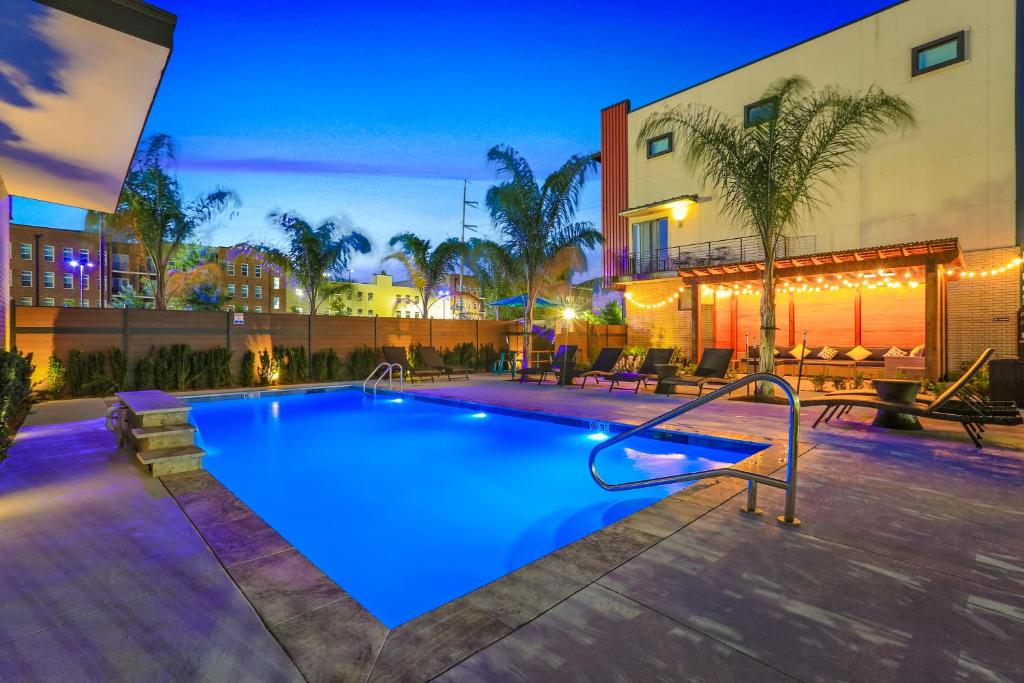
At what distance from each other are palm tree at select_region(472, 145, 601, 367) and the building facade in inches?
142

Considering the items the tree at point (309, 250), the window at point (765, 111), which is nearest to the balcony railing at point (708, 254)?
the window at point (765, 111)

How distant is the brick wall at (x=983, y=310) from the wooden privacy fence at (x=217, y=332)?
1175cm

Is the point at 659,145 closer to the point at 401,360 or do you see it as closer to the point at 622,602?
the point at 401,360

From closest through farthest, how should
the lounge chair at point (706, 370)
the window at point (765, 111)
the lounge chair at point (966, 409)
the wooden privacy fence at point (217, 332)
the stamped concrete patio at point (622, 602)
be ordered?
the stamped concrete patio at point (622, 602)
the lounge chair at point (966, 409)
the window at point (765, 111)
the wooden privacy fence at point (217, 332)
the lounge chair at point (706, 370)

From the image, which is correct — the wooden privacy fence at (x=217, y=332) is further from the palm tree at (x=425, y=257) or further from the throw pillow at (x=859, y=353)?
the throw pillow at (x=859, y=353)

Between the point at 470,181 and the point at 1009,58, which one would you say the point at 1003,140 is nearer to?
the point at 1009,58

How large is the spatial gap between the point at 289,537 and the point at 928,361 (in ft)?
39.4

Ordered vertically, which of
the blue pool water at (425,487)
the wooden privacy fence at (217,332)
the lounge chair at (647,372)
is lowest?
the blue pool water at (425,487)

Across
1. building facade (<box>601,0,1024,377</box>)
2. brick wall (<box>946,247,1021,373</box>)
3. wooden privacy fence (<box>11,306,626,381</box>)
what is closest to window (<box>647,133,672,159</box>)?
building facade (<box>601,0,1024,377</box>)

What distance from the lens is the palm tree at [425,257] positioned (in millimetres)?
17734

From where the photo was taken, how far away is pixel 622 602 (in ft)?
6.75

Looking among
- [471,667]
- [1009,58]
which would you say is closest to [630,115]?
[1009,58]

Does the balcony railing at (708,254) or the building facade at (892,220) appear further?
the balcony railing at (708,254)

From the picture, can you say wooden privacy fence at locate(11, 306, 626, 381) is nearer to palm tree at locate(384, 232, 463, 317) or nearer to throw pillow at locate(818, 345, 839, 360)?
palm tree at locate(384, 232, 463, 317)
